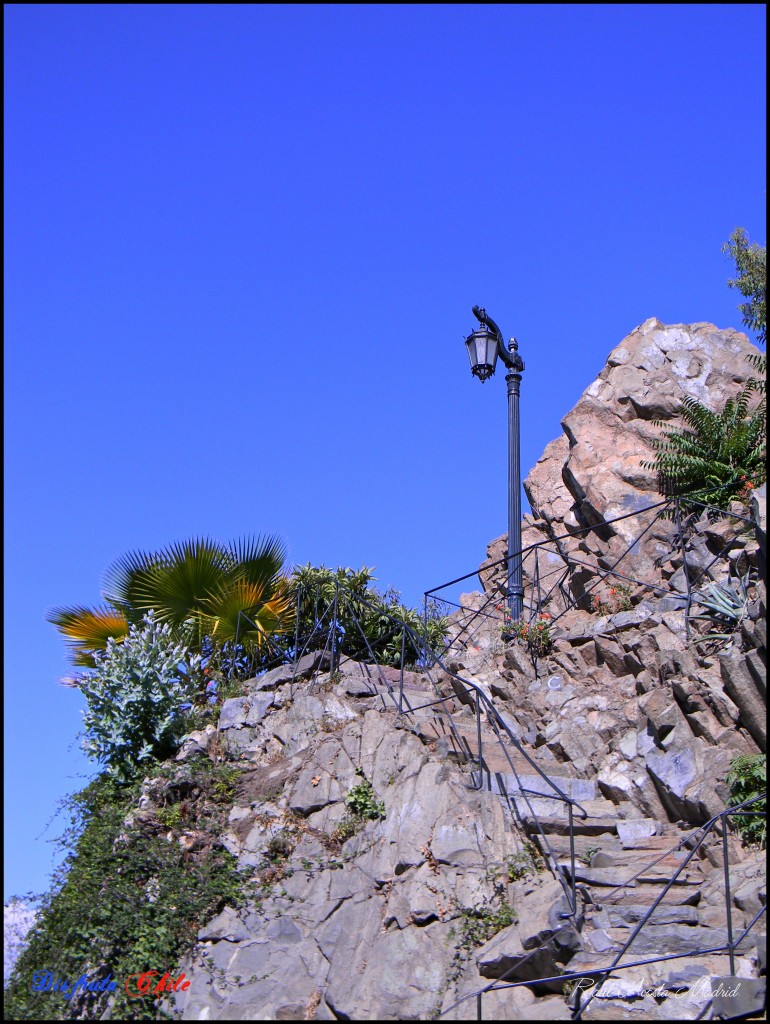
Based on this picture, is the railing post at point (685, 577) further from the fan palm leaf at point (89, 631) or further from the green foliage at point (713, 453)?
the fan palm leaf at point (89, 631)

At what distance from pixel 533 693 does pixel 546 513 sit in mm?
4431

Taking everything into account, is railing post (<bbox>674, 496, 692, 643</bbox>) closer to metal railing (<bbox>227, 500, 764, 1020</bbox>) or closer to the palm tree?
metal railing (<bbox>227, 500, 764, 1020</bbox>)

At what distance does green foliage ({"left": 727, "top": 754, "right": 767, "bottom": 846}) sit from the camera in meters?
9.71

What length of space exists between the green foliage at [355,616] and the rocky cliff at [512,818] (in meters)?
0.80

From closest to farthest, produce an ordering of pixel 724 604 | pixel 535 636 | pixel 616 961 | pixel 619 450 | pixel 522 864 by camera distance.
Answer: pixel 616 961, pixel 522 864, pixel 724 604, pixel 535 636, pixel 619 450

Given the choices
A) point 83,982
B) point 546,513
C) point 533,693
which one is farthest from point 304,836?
point 546,513

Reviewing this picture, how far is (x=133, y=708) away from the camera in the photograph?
42.1ft

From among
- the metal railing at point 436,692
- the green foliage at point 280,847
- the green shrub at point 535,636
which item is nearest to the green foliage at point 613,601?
the green shrub at point 535,636

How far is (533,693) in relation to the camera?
12883mm

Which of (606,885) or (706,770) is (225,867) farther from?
(706,770)

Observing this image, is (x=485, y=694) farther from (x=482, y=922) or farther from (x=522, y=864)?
(x=482, y=922)

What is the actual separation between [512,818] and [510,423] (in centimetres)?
627

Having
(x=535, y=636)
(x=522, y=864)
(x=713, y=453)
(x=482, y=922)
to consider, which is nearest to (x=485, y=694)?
(x=535, y=636)

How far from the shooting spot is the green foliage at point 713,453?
14.4 m
